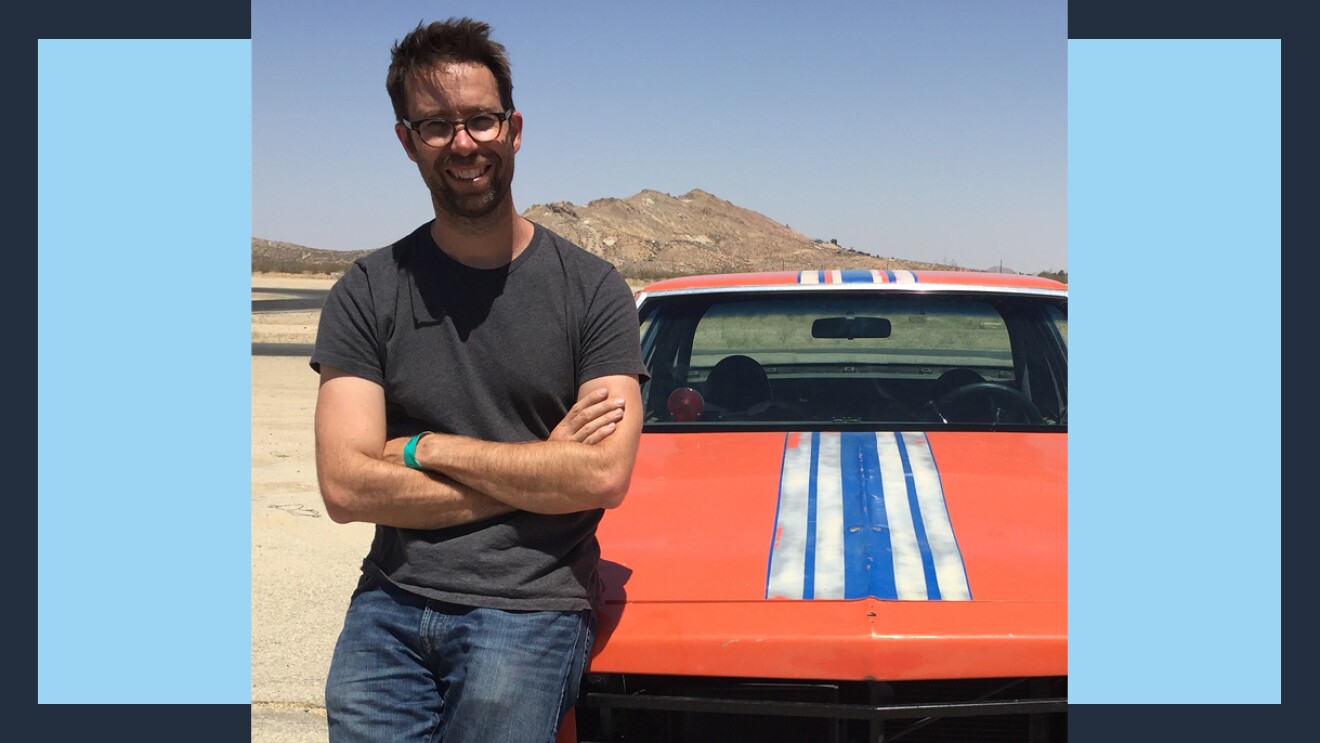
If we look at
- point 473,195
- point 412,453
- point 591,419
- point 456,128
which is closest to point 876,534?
point 591,419

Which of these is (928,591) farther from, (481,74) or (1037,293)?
(1037,293)

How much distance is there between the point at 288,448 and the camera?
859cm

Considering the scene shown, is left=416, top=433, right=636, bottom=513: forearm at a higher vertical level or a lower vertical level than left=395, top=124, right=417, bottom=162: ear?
lower

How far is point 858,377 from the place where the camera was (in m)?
4.36

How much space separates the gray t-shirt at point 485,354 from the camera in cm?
249

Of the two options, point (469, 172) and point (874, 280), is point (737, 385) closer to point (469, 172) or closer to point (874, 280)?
point (874, 280)

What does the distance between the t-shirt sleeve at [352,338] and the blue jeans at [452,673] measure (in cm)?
43

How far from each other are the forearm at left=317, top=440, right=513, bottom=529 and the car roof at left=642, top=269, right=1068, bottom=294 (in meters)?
1.92

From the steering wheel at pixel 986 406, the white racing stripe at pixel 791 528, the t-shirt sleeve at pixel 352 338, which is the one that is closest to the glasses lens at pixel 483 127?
the t-shirt sleeve at pixel 352 338

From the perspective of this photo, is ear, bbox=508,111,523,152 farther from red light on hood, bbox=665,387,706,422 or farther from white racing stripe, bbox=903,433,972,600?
red light on hood, bbox=665,387,706,422

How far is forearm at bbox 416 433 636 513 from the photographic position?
2400 mm

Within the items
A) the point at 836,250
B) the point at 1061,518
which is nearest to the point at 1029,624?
the point at 1061,518

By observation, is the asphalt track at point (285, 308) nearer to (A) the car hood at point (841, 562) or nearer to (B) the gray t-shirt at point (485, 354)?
(A) the car hood at point (841, 562)

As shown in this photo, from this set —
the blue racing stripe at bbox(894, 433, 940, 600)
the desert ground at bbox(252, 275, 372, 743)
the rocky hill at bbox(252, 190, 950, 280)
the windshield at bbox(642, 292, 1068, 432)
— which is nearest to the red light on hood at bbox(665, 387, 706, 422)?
the windshield at bbox(642, 292, 1068, 432)
